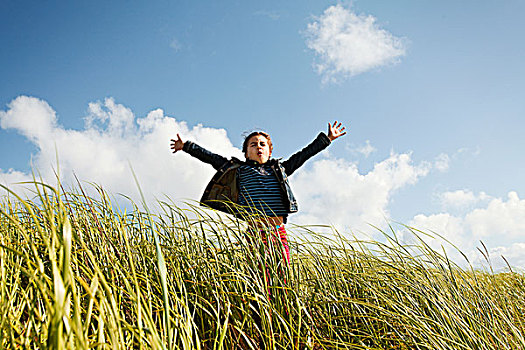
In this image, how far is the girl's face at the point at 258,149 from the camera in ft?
10.6

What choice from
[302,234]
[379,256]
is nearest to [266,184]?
[302,234]

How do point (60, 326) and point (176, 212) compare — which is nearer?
point (60, 326)

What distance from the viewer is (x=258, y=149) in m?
3.21

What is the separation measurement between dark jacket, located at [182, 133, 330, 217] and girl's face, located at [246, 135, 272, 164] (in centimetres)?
6

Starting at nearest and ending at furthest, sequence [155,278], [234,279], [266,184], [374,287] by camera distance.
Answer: [155,278] < [234,279] < [374,287] < [266,184]

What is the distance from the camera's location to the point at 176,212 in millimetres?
1900

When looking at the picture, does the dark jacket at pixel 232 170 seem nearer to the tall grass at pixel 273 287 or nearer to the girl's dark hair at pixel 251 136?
the girl's dark hair at pixel 251 136

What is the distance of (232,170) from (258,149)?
0.28 metres

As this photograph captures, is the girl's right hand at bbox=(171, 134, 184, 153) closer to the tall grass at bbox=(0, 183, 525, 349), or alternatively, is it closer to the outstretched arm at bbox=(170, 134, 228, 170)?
the outstretched arm at bbox=(170, 134, 228, 170)

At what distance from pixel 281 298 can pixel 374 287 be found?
16.5 inches

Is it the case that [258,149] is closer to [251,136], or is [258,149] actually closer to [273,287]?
[251,136]

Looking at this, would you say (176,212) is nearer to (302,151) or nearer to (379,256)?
(379,256)

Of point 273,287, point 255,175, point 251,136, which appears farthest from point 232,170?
point 273,287

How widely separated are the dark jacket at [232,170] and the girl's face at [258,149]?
2.2 inches
